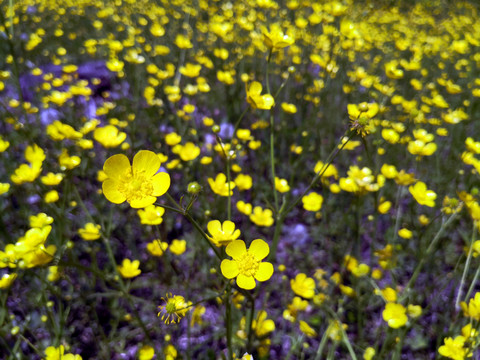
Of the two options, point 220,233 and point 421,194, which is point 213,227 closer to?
point 220,233

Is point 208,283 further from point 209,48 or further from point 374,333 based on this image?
point 209,48

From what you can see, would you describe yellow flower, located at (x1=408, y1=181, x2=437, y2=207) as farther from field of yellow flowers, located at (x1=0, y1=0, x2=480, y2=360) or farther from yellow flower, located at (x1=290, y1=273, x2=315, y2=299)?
yellow flower, located at (x1=290, y1=273, x2=315, y2=299)

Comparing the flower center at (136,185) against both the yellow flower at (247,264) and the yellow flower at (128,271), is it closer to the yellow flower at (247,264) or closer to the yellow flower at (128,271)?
the yellow flower at (247,264)

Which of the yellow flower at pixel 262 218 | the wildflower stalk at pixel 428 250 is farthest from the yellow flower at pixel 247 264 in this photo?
the yellow flower at pixel 262 218

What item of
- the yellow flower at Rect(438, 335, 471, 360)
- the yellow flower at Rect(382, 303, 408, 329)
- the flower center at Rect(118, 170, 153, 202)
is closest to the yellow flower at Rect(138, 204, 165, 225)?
the flower center at Rect(118, 170, 153, 202)

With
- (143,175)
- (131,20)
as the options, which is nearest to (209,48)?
(131,20)

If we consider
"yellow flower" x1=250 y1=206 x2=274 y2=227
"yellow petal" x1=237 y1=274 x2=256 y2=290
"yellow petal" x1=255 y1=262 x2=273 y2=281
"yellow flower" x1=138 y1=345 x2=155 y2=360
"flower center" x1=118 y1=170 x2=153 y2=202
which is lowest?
"yellow flower" x1=138 y1=345 x2=155 y2=360

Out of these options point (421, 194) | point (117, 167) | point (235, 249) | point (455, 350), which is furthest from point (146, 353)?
point (421, 194)
